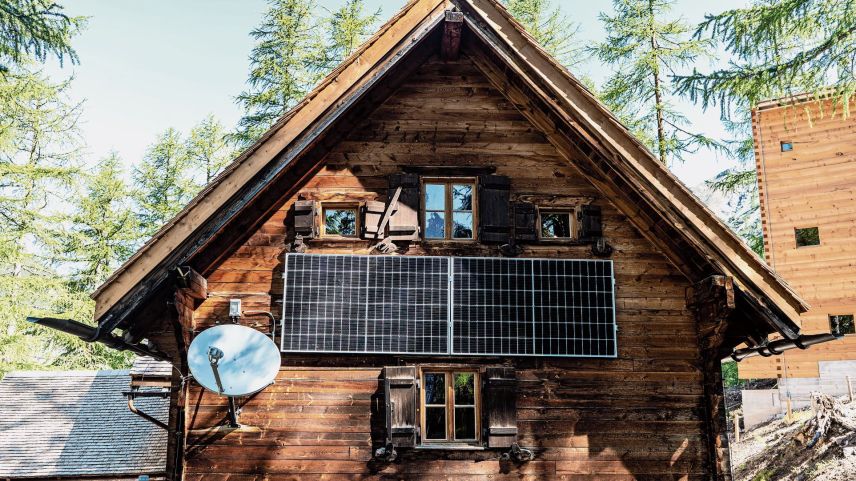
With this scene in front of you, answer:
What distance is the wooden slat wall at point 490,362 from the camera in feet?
27.0

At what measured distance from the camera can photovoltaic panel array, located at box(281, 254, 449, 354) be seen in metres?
8.52

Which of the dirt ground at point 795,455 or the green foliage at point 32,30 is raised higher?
the green foliage at point 32,30

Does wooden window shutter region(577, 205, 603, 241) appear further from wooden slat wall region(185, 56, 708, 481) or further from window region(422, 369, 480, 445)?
window region(422, 369, 480, 445)

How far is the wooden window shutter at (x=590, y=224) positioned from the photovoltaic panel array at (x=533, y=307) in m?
0.42

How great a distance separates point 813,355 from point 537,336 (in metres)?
18.2

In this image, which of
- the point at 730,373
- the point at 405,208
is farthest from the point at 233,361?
the point at 730,373

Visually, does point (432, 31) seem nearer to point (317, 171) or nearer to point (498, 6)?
point (498, 6)

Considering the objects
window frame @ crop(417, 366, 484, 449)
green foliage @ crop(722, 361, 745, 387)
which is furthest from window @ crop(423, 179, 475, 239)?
green foliage @ crop(722, 361, 745, 387)

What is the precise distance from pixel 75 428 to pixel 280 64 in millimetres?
12216

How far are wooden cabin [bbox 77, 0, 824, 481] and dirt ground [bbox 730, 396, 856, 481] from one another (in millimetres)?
7538

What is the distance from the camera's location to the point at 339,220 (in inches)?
382

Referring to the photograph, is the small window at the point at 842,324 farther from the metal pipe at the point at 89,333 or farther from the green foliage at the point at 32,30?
the green foliage at the point at 32,30

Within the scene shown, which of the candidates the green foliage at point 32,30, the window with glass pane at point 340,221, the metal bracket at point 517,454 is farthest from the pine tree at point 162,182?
the metal bracket at point 517,454

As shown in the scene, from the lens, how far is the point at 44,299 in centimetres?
1944
